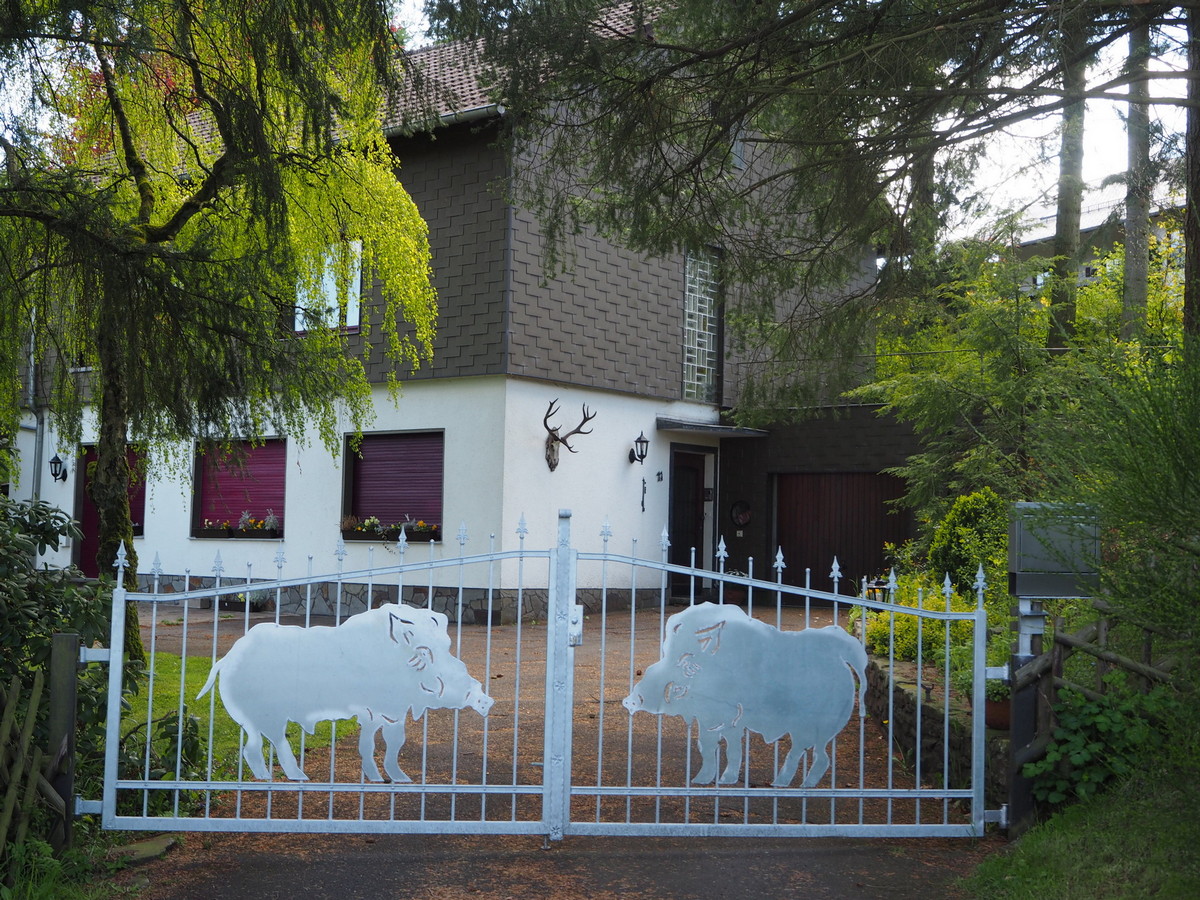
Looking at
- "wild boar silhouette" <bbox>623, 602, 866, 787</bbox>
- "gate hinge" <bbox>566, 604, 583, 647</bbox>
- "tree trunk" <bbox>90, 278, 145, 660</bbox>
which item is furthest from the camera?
"tree trunk" <bbox>90, 278, 145, 660</bbox>

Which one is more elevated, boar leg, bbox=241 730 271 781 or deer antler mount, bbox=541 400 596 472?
deer antler mount, bbox=541 400 596 472

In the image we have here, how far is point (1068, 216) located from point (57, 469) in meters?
16.4

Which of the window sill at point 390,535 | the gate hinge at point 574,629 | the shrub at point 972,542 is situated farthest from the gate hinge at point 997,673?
the window sill at point 390,535

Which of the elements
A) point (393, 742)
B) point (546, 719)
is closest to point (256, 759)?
point (393, 742)

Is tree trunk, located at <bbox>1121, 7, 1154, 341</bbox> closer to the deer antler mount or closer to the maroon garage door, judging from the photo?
the deer antler mount

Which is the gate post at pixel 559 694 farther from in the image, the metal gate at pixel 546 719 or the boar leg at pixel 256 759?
the boar leg at pixel 256 759

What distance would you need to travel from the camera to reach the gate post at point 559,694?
498 cm

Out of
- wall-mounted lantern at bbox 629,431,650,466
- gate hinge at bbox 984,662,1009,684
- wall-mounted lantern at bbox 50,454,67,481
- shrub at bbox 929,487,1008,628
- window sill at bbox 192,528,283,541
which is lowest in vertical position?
window sill at bbox 192,528,283,541

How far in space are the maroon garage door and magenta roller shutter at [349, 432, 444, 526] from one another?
5.37 meters

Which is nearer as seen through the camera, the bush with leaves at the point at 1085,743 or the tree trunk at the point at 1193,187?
the bush with leaves at the point at 1085,743

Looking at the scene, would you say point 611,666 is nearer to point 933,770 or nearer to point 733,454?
point 933,770

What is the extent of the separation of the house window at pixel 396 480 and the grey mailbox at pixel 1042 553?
35.5 ft

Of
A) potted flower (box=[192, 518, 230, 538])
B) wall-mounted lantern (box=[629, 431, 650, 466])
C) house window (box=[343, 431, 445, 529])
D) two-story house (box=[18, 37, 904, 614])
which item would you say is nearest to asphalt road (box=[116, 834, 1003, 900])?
two-story house (box=[18, 37, 904, 614])

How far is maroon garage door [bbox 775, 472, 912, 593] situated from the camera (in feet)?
55.8
